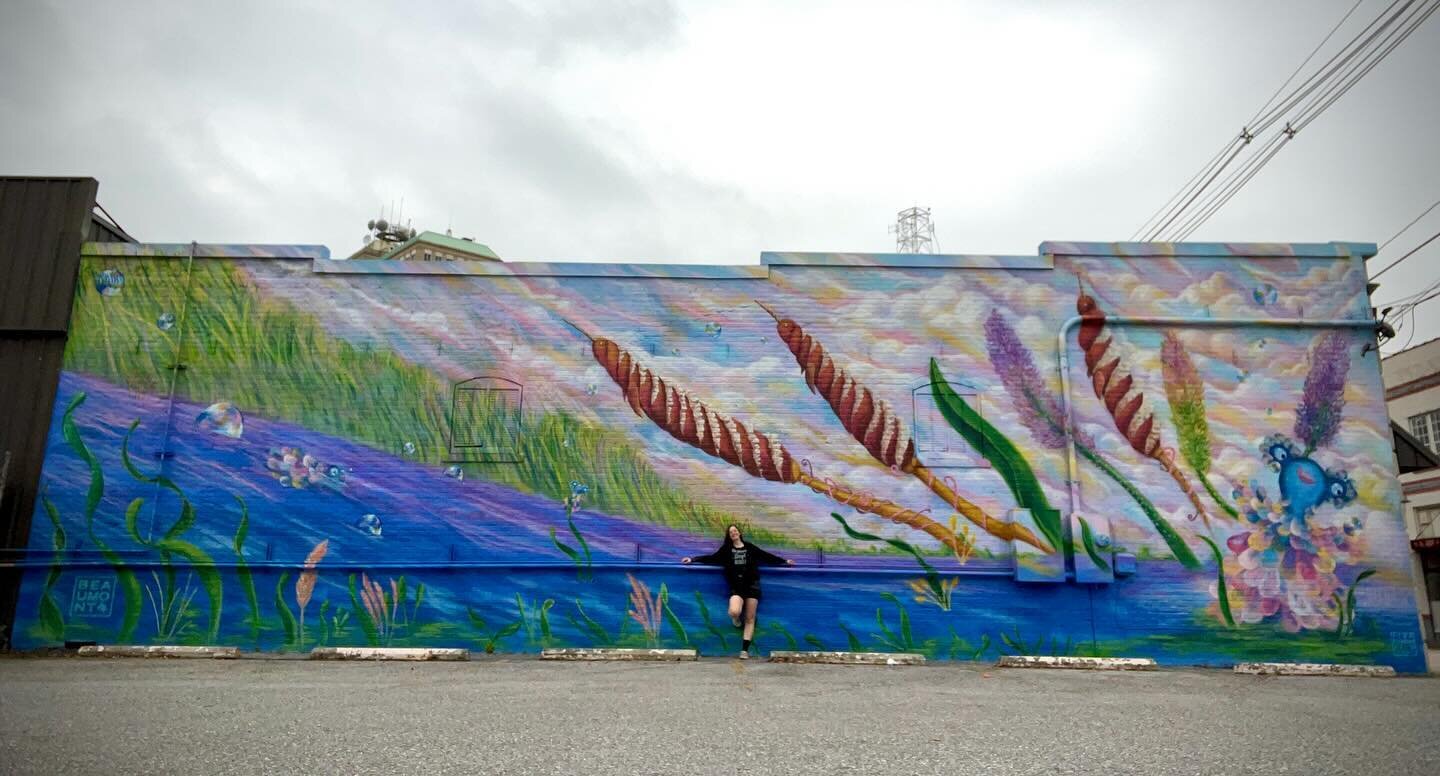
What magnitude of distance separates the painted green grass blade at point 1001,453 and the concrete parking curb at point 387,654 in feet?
22.3

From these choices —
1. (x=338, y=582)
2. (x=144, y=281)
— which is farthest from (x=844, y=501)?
(x=144, y=281)

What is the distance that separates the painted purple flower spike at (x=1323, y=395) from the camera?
1226 centimetres

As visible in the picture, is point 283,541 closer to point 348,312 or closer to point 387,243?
point 348,312

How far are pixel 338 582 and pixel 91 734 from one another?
19.8 ft

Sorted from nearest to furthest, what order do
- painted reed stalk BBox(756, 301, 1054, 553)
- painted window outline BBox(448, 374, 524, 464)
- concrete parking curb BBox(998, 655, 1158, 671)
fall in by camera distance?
concrete parking curb BBox(998, 655, 1158, 671)
painted reed stalk BBox(756, 301, 1054, 553)
painted window outline BBox(448, 374, 524, 464)

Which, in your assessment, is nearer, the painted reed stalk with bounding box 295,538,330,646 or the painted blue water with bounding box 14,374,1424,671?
the painted blue water with bounding box 14,374,1424,671

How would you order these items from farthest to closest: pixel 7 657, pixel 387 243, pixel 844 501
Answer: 1. pixel 387 243
2. pixel 844 501
3. pixel 7 657

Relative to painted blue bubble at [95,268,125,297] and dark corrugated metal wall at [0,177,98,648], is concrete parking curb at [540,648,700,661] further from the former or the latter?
painted blue bubble at [95,268,125,297]

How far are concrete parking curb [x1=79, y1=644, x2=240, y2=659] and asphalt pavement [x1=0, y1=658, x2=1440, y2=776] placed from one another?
1531 mm

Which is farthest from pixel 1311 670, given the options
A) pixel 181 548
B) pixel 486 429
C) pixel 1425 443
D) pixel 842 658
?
pixel 1425 443

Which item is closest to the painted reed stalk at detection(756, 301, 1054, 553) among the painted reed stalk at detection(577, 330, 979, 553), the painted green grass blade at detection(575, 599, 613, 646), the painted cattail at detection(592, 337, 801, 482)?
the painted reed stalk at detection(577, 330, 979, 553)

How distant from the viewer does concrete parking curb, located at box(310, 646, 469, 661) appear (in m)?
11.2

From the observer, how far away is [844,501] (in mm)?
12227

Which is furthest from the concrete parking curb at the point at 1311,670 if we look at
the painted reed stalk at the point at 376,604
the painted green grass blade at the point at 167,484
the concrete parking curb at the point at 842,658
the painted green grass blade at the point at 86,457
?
the painted green grass blade at the point at 86,457
